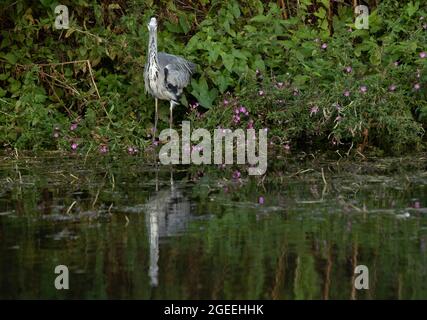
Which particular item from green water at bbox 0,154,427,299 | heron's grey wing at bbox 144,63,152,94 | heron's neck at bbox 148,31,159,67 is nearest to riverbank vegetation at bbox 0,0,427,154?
heron's grey wing at bbox 144,63,152,94

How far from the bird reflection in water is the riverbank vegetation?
2205 millimetres

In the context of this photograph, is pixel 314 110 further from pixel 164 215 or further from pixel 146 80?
pixel 164 215

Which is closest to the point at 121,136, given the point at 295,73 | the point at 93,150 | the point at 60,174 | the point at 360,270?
the point at 93,150

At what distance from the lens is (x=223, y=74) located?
11.5 metres

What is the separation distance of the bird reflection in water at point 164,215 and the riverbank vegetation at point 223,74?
220cm

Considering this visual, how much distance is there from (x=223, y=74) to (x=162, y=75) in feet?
2.79

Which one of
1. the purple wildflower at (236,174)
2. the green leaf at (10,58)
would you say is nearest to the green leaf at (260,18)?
the green leaf at (10,58)

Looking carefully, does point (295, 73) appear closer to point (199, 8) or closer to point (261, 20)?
point (261, 20)

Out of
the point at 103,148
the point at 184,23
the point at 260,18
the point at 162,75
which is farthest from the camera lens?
the point at 184,23

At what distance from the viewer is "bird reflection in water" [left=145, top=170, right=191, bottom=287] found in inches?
268

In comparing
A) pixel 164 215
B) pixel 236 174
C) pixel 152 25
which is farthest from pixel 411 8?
pixel 164 215

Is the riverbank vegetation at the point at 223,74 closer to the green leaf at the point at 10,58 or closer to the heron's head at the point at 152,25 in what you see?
the green leaf at the point at 10,58

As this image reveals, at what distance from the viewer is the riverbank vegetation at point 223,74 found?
1058 cm
